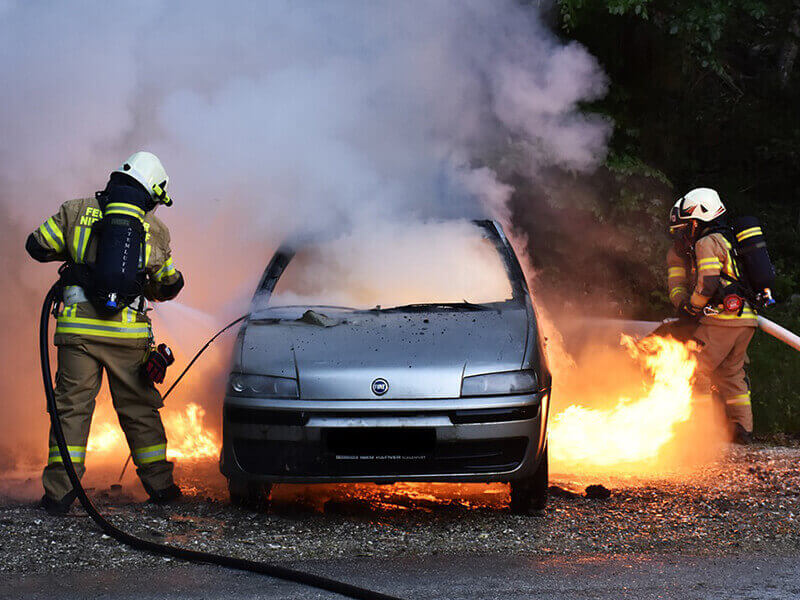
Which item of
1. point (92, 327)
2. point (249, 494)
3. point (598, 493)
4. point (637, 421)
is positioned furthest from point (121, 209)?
point (637, 421)

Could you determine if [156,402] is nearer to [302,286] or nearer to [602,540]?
[302,286]

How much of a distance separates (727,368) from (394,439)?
3.64m

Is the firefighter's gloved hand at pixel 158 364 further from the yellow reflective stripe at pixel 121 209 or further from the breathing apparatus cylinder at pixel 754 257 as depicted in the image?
the breathing apparatus cylinder at pixel 754 257

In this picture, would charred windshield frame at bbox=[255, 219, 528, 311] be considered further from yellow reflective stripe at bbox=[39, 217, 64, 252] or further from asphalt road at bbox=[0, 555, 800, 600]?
asphalt road at bbox=[0, 555, 800, 600]

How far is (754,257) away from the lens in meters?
7.14

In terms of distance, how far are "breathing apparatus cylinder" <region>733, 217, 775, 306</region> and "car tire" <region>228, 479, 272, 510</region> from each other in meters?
3.81

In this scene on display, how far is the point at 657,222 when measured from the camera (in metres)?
10.1

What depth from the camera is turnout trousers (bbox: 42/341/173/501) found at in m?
5.36

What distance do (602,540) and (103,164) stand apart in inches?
186

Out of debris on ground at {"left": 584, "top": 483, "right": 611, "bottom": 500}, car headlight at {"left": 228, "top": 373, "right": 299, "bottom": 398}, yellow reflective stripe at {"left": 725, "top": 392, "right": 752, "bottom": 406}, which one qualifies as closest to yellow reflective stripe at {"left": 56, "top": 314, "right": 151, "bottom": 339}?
car headlight at {"left": 228, "top": 373, "right": 299, "bottom": 398}

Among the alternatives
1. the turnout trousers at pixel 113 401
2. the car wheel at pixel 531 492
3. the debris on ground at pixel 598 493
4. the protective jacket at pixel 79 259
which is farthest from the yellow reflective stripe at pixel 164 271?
the debris on ground at pixel 598 493

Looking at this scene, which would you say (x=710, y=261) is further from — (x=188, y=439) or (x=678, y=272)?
(x=188, y=439)

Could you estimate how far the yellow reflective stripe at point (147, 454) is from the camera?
563 centimetres

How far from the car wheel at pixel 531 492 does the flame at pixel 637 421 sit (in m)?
1.22
